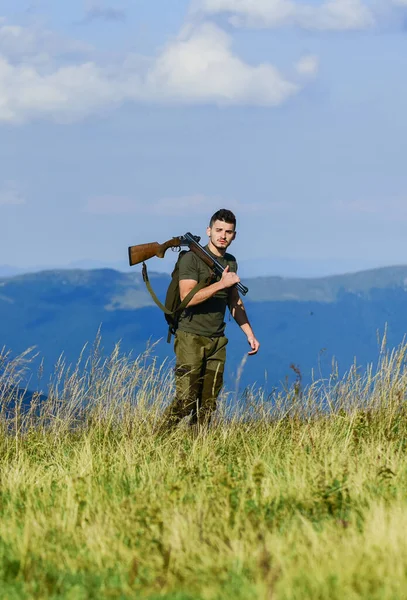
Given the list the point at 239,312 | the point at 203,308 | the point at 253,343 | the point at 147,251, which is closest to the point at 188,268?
the point at 203,308

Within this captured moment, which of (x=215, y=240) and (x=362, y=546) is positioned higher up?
(x=215, y=240)

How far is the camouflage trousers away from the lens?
24.5 feet

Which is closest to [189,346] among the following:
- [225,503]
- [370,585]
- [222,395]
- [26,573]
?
[222,395]

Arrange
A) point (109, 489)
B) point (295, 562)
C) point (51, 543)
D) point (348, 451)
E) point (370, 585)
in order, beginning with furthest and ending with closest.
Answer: point (348, 451) < point (109, 489) < point (51, 543) < point (295, 562) < point (370, 585)

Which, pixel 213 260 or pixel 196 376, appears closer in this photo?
pixel 213 260

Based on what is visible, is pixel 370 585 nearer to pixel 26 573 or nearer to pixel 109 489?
pixel 26 573

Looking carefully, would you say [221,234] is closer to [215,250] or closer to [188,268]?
[215,250]

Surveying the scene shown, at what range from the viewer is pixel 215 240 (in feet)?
23.9

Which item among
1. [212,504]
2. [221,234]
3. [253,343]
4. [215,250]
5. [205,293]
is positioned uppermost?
[221,234]

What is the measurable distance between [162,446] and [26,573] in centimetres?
278

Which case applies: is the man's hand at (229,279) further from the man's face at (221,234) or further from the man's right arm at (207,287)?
the man's face at (221,234)

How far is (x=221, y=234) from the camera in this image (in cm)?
728

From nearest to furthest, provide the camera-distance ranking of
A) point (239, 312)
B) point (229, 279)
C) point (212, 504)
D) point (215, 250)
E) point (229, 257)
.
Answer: point (212, 504) < point (229, 279) < point (215, 250) < point (229, 257) < point (239, 312)

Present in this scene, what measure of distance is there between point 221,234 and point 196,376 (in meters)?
1.26
